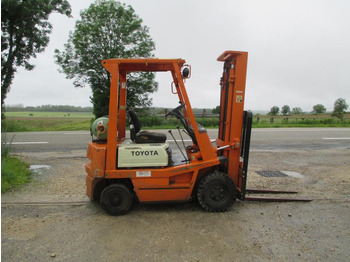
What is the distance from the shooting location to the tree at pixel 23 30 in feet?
33.2

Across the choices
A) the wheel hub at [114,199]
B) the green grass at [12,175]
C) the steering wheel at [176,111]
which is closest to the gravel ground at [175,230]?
the wheel hub at [114,199]

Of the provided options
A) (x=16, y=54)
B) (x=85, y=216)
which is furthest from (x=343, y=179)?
(x=16, y=54)

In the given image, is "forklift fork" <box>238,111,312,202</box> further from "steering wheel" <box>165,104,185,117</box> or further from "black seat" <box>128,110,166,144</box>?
"black seat" <box>128,110,166,144</box>

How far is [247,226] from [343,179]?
144 inches

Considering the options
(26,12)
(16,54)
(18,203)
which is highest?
(26,12)

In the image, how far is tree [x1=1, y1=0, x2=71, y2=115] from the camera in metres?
10.1

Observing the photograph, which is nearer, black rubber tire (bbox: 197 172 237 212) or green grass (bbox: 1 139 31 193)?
black rubber tire (bbox: 197 172 237 212)

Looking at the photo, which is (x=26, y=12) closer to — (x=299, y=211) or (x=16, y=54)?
(x=16, y=54)

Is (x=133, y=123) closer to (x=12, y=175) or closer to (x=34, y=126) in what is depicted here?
(x=12, y=175)

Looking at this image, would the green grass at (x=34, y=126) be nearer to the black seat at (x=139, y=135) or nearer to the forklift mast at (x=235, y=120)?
the black seat at (x=139, y=135)

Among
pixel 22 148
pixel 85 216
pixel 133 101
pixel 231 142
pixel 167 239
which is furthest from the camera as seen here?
pixel 133 101

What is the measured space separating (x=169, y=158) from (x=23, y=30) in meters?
10.3

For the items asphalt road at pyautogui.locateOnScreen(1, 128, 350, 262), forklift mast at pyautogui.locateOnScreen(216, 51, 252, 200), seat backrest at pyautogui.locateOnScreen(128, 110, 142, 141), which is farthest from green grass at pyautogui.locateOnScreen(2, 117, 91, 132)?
forklift mast at pyautogui.locateOnScreen(216, 51, 252, 200)

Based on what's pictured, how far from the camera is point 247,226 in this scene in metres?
3.64
